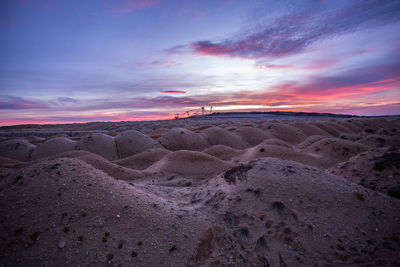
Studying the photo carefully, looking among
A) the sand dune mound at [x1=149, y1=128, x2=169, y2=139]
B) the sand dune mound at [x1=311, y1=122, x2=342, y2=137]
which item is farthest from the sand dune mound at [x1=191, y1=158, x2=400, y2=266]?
the sand dune mound at [x1=311, y1=122, x2=342, y2=137]

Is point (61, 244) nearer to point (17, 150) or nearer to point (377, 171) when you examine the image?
A: point (377, 171)

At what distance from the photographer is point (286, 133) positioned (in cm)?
924

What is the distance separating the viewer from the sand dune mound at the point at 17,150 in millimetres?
5583

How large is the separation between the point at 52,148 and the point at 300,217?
6613 mm

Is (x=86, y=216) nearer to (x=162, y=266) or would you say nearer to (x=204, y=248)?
(x=162, y=266)

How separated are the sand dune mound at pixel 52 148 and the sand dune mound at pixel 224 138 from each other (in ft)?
14.9

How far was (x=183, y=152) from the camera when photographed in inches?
185

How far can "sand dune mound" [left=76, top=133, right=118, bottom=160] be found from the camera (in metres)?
5.72

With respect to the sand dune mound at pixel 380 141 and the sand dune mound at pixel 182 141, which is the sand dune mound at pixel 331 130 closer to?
the sand dune mound at pixel 380 141

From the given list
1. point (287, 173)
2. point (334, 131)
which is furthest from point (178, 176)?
point (334, 131)

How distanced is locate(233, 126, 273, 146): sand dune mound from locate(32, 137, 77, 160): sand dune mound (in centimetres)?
613

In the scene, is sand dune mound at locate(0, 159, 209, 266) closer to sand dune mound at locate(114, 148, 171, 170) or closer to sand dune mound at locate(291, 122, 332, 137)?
sand dune mound at locate(114, 148, 171, 170)

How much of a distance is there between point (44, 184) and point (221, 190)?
64.9 inches

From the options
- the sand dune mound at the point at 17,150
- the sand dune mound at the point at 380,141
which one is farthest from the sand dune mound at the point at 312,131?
the sand dune mound at the point at 17,150
